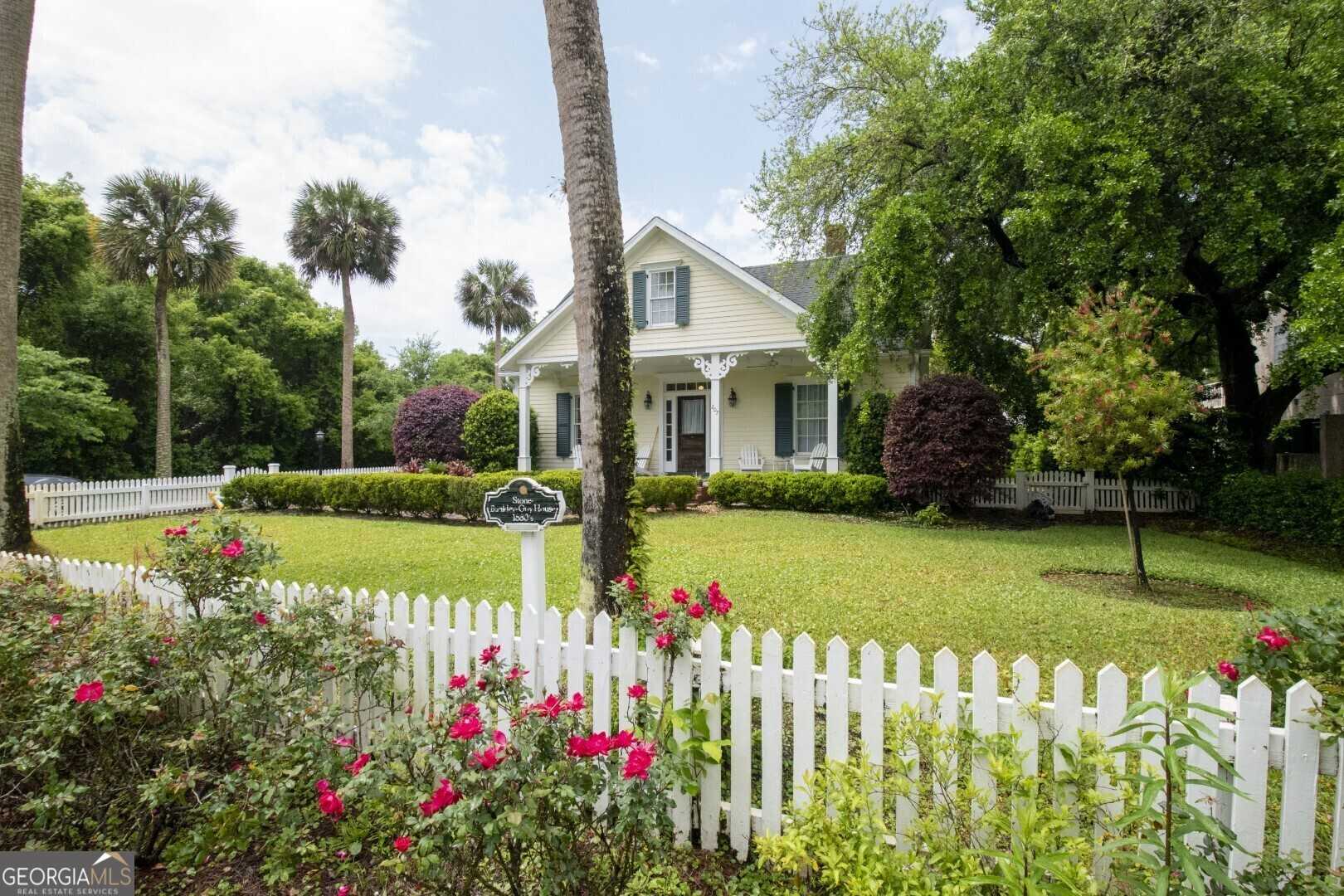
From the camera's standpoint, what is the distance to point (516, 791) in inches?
81.2

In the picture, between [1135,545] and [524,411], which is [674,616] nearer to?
[1135,545]

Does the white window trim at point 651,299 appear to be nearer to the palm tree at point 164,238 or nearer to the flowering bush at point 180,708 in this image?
the palm tree at point 164,238

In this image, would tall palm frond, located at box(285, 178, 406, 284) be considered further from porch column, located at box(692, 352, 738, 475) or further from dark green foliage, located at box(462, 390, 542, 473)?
porch column, located at box(692, 352, 738, 475)

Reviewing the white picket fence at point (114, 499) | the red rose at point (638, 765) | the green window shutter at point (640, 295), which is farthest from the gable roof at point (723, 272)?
the red rose at point (638, 765)

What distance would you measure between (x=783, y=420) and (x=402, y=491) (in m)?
9.14

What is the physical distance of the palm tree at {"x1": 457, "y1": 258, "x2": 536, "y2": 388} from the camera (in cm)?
3556

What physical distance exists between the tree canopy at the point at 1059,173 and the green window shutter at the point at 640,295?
5.13m

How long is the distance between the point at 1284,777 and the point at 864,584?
203 inches

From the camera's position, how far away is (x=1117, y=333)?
6848 mm

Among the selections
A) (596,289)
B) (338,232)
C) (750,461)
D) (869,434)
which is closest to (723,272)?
(750,461)

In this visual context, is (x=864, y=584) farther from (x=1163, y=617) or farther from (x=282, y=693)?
(x=282, y=693)

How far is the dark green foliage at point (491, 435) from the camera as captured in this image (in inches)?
736

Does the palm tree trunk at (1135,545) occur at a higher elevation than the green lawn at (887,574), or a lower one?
higher

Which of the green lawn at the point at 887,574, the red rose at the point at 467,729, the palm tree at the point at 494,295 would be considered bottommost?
the green lawn at the point at 887,574
